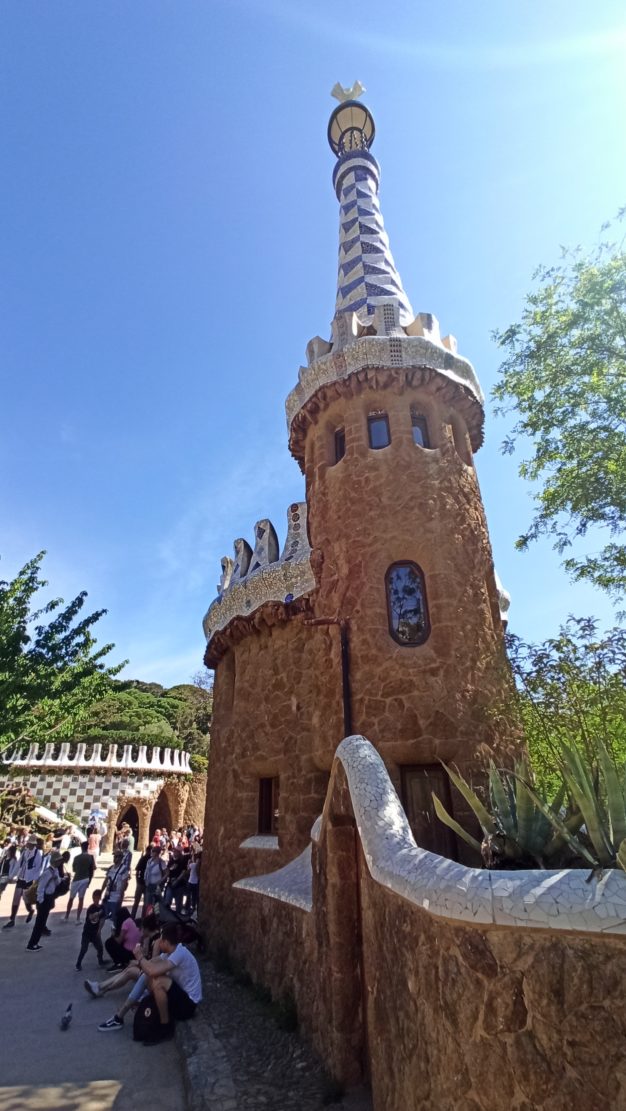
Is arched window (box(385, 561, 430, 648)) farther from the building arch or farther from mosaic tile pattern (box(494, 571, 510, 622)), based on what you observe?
the building arch

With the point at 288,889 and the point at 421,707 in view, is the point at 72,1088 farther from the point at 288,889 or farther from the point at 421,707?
the point at 421,707

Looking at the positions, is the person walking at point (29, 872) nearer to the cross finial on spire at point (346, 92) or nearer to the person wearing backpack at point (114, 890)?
the person wearing backpack at point (114, 890)

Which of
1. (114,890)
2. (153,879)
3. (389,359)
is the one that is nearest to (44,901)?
(114,890)

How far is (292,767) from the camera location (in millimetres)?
7762

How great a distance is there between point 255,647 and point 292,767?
2.04 meters

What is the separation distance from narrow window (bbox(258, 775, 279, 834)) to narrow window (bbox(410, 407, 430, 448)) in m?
4.96

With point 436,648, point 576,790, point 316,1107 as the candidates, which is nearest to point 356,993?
point 316,1107

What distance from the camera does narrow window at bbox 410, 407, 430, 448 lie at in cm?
763

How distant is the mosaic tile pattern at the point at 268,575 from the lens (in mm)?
8523

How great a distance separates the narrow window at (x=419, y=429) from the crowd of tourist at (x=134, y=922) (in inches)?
230

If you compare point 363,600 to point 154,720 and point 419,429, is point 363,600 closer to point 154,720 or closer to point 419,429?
point 419,429

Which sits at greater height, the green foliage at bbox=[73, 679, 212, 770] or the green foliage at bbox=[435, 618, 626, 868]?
the green foliage at bbox=[73, 679, 212, 770]

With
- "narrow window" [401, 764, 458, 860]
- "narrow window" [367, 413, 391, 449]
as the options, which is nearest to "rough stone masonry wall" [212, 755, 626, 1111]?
"narrow window" [401, 764, 458, 860]

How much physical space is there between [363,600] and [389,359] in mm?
3223
